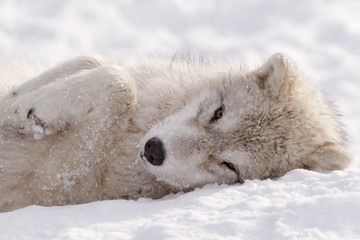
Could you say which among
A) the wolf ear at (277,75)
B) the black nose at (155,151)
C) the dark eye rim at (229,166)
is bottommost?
the dark eye rim at (229,166)

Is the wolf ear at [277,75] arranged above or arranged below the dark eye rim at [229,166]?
above

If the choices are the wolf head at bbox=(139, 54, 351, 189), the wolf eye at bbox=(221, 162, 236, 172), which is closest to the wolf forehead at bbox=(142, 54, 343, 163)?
the wolf head at bbox=(139, 54, 351, 189)

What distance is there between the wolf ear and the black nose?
119 cm

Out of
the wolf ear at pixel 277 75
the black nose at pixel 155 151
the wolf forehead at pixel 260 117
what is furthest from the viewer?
the wolf ear at pixel 277 75

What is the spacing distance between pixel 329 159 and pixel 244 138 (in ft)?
2.66

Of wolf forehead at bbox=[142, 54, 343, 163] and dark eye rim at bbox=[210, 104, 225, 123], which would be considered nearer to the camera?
wolf forehead at bbox=[142, 54, 343, 163]

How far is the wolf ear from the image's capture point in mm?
4375

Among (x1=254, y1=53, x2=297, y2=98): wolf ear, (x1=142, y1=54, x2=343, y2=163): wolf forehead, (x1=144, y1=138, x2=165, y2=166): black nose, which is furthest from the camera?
(x1=254, y1=53, x2=297, y2=98): wolf ear

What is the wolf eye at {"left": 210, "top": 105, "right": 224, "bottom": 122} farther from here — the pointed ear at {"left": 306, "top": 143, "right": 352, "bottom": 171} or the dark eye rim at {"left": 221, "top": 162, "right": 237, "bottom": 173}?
the pointed ear at {"left": 306, "top": 143, "right": 352, "bottom": 171}

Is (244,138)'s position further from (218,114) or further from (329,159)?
(329,159)

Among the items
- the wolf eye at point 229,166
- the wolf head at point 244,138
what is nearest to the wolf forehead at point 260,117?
the wolf head at point 244,138

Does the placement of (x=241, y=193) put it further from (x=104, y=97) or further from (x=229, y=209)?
(x=104, y=97)

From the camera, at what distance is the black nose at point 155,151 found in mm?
4078

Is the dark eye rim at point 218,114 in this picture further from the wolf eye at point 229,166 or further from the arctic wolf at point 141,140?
the wolf eye at point 229,166
